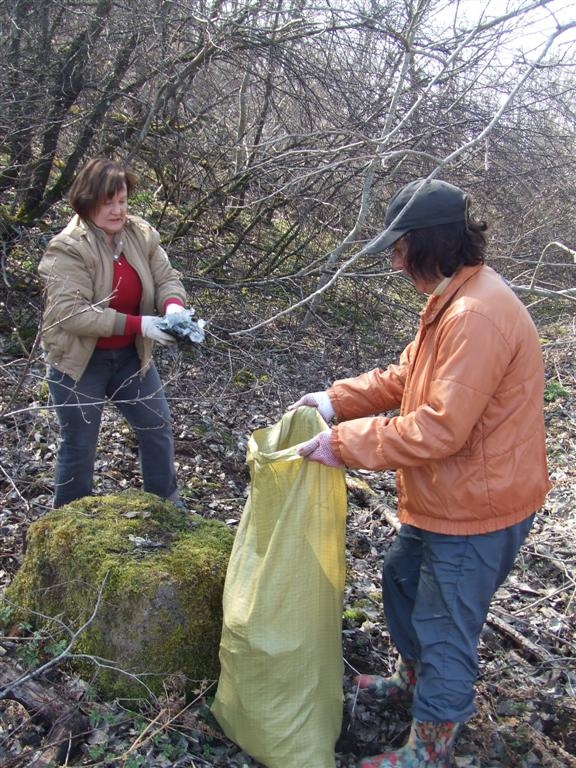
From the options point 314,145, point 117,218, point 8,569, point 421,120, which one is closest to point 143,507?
point 8,569

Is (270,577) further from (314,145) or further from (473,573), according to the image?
(314,145)

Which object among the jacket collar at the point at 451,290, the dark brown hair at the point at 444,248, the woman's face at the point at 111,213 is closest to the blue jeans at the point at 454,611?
the jacket collar at the point at 451,290

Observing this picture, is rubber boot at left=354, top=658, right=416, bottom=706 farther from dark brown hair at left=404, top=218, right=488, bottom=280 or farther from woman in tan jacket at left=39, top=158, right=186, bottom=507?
dark brown hair at left=404, top=218, right=488, bottom=280

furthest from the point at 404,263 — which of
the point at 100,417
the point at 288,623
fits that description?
the point at 100,417

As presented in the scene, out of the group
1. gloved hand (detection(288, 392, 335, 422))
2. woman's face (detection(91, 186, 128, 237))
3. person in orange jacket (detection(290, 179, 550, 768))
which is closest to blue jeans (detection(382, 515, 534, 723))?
person in orange jacket (detection(290, 179, 550, 768))

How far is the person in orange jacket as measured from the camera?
2.02 metres

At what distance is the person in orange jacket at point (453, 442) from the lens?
6.64ft

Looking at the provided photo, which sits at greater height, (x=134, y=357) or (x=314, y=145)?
(x=314, y=145)

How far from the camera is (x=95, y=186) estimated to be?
3.00 metres

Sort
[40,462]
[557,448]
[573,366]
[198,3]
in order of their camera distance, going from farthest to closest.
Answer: [573,366] < [198,3] < [557,448] < [40,462]

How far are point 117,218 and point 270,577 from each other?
5.58 feet

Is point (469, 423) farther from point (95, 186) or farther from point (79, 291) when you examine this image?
point (95, 186)

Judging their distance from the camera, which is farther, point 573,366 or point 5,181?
point 573,366

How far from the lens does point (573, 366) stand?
6.90 m
